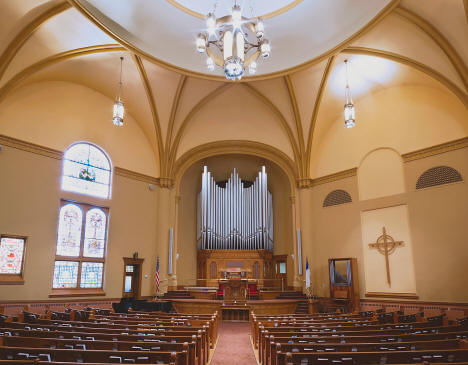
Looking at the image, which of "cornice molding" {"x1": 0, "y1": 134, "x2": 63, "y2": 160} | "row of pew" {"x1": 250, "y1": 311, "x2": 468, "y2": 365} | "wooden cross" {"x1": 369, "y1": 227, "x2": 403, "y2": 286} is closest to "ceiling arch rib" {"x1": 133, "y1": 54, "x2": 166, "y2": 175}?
"cornice molding" {"x1": 0, "y1": 134, "x2": 63, "y2": 160}

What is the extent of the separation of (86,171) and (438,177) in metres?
12.5

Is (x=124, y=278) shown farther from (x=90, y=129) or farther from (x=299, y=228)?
(x=299, y=228)

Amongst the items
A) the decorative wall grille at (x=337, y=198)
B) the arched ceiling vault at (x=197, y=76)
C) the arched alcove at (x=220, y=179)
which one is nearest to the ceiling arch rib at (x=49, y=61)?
the arched ceiling vault at (x=197, y=76)

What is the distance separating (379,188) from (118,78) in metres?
10.8

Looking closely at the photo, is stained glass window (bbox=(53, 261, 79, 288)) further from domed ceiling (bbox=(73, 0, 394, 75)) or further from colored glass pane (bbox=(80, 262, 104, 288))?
domed ceiling (bbox=(73, 0, 394, 75))

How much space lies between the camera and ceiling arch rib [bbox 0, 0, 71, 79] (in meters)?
10.0

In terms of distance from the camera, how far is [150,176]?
54.2ft

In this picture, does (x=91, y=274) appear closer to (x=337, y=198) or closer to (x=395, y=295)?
(x=337, y=198)

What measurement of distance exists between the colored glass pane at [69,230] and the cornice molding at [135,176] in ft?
7.31

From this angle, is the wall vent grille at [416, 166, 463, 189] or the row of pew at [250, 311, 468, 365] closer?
the row of pew at [250, 311, 468, 365]

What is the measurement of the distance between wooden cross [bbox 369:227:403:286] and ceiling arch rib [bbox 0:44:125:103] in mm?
11197

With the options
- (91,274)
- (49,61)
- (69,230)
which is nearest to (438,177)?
(91,274)

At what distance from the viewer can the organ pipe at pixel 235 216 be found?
18.5m

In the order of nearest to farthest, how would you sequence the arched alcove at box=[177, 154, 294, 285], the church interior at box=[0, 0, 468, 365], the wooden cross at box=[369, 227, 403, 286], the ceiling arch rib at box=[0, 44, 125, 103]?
1. the church interior at box=[0, 0, 468, 365]
2. the ceiling arch rib at box=[0, 44, 125, 103]
3. the wooden cross at box=[369, 227, 403, 286]
4. the arched alcove at box=[177, 154, 294, 285]
